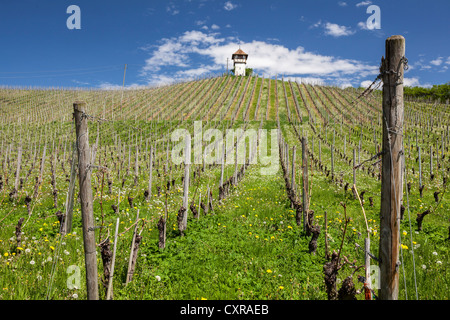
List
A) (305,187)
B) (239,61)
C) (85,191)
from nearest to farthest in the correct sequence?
(85,191)
(305,187)
(239,61)

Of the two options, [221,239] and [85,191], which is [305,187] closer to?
[221,239]

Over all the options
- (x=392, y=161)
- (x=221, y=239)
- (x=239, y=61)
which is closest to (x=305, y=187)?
(x=221, y=239)

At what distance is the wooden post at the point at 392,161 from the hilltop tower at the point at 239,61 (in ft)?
273

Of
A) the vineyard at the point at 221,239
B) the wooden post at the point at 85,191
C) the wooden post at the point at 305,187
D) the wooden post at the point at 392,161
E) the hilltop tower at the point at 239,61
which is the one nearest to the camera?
the wooden post at the point at 392,161

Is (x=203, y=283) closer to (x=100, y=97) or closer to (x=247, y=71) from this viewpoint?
(x=100, y=97)

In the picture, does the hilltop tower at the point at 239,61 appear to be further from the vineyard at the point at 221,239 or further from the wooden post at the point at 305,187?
the wooden post at the point at 305,187

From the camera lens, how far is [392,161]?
316 cm

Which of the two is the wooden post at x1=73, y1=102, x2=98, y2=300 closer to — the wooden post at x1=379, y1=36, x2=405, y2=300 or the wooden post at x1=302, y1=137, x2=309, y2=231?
the wooden post at x1=379, y1=36, x2=405, y2=300

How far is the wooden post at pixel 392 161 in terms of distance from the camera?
3.13 metres

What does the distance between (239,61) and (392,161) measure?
283 ft

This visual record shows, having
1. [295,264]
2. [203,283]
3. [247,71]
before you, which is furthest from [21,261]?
[247,71]

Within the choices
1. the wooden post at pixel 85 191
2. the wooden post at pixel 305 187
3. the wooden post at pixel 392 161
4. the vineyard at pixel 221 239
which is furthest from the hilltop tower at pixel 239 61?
the wooden post at pixel 392 161
